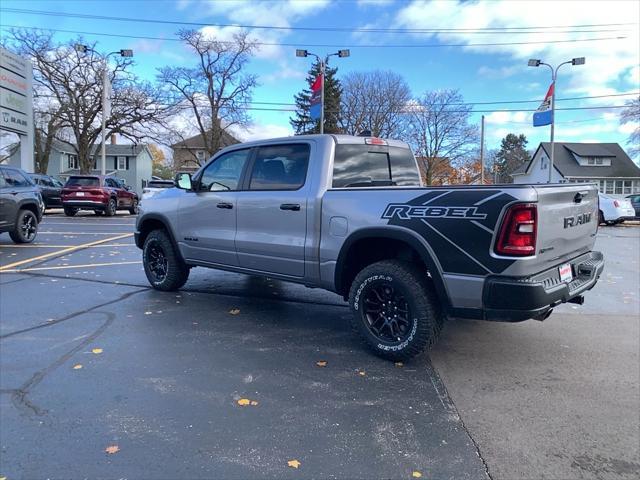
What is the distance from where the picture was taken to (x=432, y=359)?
14.6ft

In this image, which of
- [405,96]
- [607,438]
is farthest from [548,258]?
[405,96]

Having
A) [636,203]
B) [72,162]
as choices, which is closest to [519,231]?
[636,203]

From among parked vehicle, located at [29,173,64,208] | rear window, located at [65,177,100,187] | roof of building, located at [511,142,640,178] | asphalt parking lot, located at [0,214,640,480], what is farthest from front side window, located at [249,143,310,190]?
roof of building, located at [511,142,640,178]

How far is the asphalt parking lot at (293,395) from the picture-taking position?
2.82m

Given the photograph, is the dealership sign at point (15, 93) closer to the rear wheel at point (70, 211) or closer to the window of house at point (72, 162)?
the rear wheel at point (70, 211)

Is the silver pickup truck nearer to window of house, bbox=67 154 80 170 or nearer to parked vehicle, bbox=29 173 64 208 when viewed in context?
parked vehicle, bbox=29 173 64 208

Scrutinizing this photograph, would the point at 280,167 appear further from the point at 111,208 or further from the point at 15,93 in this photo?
the point at 15,93

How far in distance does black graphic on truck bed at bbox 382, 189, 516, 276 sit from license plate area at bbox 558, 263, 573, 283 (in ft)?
2.28

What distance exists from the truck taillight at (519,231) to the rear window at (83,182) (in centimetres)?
2061

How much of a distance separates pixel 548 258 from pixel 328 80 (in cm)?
5263

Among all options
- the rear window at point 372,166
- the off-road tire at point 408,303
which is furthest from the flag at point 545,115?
the off-road tire at point 408,303

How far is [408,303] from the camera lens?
408 cm

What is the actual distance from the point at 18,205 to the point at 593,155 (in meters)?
53.3

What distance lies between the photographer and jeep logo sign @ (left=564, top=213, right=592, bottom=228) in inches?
156
